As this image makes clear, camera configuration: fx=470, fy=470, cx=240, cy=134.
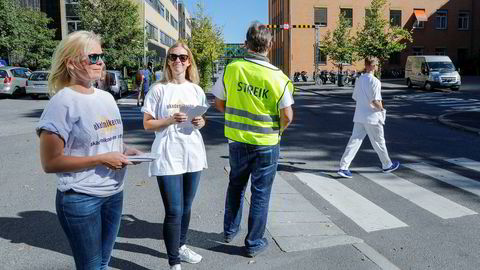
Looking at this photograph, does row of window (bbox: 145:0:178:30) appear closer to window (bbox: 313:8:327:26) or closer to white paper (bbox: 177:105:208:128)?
window (bbox: 313:8:327:26)

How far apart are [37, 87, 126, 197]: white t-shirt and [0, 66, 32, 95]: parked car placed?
2490 centimetres

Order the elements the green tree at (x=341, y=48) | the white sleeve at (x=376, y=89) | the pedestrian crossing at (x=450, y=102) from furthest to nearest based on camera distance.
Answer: the green tree at (x=341, y=48)
the pedestrian crossing at (x=450, y=102)
the white sleeve at (x=376, y=89)

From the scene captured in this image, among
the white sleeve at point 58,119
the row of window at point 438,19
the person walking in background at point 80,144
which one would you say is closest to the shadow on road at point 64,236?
the person walking in background at point 80,144

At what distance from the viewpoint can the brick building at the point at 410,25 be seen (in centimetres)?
4991

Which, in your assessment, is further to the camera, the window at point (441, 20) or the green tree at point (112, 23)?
the window at point (441, 20)

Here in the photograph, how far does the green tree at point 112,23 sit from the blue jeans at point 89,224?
1267 inches

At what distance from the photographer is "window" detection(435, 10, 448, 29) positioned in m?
52.5

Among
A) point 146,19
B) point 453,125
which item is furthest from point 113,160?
point 146,19

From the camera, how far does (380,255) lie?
13.4ft

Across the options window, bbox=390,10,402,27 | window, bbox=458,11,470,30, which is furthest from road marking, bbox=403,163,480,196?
window, bbox=458,11,470,30

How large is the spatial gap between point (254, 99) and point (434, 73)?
1112 inches

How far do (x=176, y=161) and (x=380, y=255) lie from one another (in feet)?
6.44

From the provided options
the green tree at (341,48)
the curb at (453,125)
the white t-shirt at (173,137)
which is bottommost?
the curb at (453,125)

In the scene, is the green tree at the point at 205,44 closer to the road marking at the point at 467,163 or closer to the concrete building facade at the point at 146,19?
the concrete building facade at the point at 146,19
